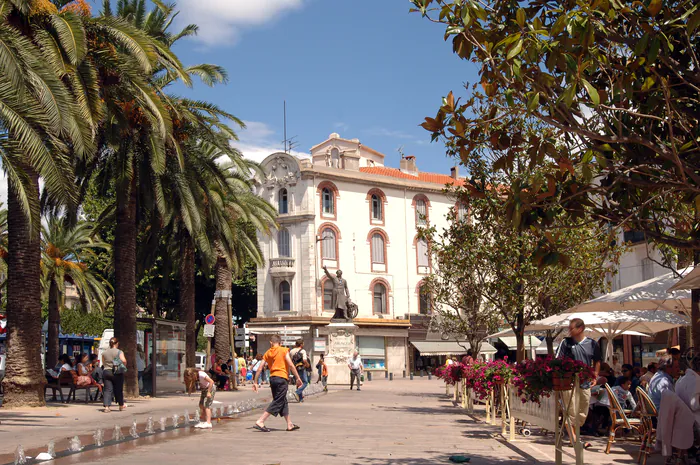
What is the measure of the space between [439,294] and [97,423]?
16.7 m

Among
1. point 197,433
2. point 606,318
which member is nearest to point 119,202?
point 197,433

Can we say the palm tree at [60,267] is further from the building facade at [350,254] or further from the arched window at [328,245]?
the arched window at [328,245]

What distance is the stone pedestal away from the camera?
39781mm

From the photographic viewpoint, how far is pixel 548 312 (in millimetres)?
25734

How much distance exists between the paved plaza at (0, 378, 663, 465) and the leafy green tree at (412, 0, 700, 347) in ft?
12.0

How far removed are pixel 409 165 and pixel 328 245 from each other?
15375 millimetres

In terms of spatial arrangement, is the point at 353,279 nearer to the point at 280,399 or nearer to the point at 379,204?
the point at 379,204

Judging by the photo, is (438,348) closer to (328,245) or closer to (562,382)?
(328,245)

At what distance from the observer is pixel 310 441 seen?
13203 mm

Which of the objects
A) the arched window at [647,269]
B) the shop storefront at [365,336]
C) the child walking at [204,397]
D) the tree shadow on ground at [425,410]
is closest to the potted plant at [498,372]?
the child walking at [204,397]

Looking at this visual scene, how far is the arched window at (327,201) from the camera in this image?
208 ft

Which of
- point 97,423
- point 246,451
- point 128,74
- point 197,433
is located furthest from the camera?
point 128,74

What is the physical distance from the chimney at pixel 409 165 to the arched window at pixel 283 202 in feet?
48.7

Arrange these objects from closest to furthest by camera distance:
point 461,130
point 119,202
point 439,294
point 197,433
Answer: point 461,130 < point 197,433 < point 119,202 < point 439,294
